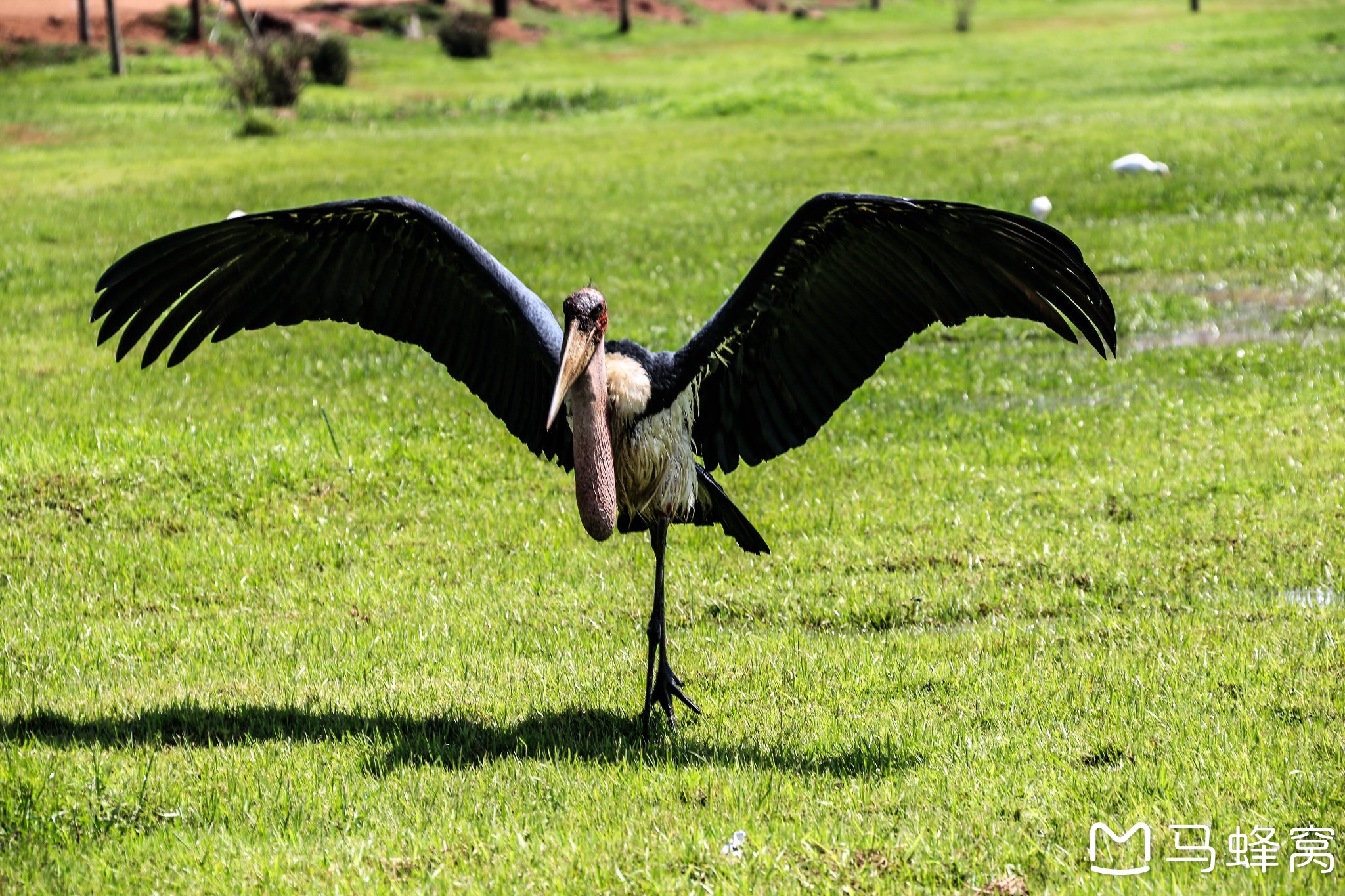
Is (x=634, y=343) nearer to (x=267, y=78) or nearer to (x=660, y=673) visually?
(x=660, y=673)

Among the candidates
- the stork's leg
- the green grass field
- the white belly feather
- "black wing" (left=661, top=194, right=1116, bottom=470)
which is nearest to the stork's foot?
the stork's leg

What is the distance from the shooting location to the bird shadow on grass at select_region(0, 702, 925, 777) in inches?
218

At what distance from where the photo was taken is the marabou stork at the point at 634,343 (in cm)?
556

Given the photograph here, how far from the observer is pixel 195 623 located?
286 inches

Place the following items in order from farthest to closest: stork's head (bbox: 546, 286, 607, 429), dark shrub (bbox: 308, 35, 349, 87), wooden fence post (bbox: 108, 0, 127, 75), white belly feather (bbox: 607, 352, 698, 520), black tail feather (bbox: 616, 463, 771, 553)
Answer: wooden fence post (bbox: 108, 0, 127, 75) → dark shrub (bbox: 308, 35, 349, 87) → black tail feather (bbox: 616, 463, 771, 553) → white belly feather (bbox: 607, 352, 698, 520) → stork's head (bbox: 546, 286, 607, 429)

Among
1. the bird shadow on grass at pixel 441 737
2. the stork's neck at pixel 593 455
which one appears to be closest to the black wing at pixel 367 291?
the stork's neck at pixel 593 455

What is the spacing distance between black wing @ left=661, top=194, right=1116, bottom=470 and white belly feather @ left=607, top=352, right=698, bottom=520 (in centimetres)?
10

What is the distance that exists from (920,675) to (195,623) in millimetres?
3622

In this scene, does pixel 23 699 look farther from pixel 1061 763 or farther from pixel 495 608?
pixel 1061 763

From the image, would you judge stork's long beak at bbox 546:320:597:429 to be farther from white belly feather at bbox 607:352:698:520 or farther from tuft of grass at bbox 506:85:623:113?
tuft of grass at bbox 506:85:623:113

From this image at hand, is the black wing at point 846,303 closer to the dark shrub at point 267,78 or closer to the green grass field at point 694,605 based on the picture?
the green grass field at point 694,605

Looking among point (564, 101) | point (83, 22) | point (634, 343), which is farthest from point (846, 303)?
point (83, 22)

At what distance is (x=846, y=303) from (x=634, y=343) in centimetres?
92

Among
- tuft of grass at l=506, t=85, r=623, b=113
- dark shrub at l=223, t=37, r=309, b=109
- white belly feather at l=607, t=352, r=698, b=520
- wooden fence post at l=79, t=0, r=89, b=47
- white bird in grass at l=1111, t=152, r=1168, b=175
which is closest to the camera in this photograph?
white belly feather at l=607, t=352, r=698, b=520
